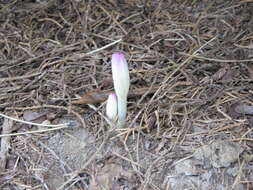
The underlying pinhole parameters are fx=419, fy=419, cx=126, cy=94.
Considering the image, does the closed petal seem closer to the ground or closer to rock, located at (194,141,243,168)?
the ground

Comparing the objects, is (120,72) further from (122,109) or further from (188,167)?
(188,167)

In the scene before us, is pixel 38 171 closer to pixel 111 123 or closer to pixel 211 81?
pixel 111 123

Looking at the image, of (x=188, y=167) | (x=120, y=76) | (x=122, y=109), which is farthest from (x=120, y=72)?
(x=188, y=167)

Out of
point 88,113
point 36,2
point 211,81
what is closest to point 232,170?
point 211,81

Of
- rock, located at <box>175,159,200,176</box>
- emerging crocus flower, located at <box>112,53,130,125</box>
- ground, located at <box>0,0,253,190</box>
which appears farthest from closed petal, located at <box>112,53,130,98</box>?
rock, located at <box>175,159,200,176</box>

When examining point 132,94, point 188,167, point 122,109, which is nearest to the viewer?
point 188,167

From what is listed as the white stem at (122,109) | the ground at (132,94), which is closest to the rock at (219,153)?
the ground at (132,94)
